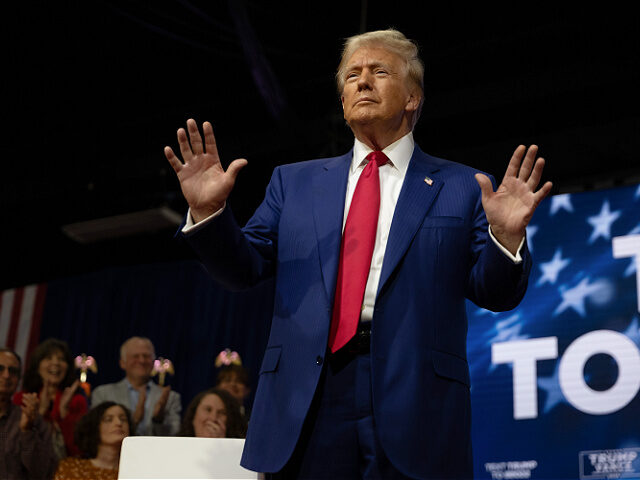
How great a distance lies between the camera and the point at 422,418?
154cm

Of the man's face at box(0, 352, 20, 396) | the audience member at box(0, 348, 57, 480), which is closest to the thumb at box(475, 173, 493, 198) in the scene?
the audience member at box(0, 348, 57, 480)

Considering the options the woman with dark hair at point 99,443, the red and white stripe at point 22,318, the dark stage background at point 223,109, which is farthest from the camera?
the red and white stripe at point 22,318

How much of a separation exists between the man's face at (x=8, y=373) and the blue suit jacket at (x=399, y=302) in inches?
120

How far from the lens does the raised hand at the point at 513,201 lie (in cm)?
161

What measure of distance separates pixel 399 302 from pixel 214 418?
3.06 metres

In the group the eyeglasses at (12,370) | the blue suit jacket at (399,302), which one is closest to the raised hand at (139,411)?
the eyeglasses at (12,370)

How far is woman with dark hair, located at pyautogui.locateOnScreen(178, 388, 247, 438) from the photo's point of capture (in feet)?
14.6

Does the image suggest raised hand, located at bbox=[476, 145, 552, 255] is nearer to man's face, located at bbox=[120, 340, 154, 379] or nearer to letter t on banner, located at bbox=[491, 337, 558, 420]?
letter t on banner, located at bbox=[491, 337, 558, 420]

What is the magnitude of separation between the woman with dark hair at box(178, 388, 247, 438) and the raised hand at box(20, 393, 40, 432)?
749mm

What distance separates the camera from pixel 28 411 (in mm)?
4238

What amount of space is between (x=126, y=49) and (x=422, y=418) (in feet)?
13.8

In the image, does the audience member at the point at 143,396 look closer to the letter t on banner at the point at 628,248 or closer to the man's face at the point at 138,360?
the man's face at the point at 138,360

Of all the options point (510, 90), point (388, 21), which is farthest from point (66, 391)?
point (510, 90)

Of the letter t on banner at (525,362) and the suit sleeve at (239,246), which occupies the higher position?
the letter t on banner at (525,362)
